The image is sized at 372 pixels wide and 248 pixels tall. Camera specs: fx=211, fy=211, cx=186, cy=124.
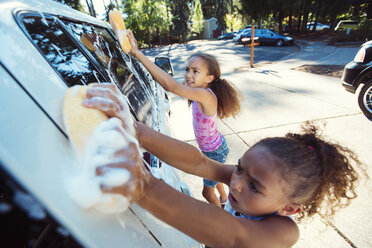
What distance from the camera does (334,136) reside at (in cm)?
331

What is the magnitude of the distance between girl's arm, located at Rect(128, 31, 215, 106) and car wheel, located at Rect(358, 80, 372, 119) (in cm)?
363

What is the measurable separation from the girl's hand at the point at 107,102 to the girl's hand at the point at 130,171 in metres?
0.08

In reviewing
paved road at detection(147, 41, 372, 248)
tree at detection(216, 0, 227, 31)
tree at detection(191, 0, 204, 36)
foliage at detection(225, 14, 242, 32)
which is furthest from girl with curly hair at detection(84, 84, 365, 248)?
foliage at detection(225, 14, 242, 32)

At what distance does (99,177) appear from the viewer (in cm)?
45

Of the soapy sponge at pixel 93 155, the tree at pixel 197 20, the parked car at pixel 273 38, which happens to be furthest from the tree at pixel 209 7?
the soapy sponge at pixel 93 155

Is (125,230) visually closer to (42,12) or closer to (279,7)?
(42,12)

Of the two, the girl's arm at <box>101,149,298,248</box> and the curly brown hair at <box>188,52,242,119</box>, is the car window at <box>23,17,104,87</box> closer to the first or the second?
the girl's arm at <box>101,149,298,248</box>

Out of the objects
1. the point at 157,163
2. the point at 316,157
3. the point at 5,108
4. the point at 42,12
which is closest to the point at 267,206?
the point at 316,157

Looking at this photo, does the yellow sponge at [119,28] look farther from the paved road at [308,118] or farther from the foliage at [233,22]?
the foliage at [233,22]

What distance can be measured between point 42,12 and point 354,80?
4.98 m

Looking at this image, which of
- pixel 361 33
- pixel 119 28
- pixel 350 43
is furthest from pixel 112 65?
pixel 361 33

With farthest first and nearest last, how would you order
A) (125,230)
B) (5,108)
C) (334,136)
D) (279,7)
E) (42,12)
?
(279,7) → (334,136) → (42,12) → (125,230) → (5,108)

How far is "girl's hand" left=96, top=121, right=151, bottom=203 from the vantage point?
453 millimetres

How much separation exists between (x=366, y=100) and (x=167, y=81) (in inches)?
161
